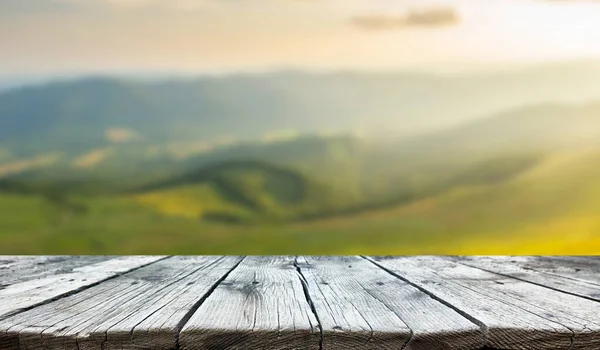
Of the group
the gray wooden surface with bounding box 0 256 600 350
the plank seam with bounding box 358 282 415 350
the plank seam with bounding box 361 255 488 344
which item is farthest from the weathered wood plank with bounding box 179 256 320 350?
the plank seam with bounding box 361 255 488 344

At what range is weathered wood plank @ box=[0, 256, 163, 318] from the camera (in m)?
1.01

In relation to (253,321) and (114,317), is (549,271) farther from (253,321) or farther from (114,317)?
(114,317)

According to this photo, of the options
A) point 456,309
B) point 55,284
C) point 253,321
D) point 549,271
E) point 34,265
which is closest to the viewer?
point 253,321

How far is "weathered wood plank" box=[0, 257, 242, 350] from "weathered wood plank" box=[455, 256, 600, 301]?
0.73m

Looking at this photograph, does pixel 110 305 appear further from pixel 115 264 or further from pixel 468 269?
pixel 468 269

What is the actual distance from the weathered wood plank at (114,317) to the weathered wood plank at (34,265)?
272 millimetres

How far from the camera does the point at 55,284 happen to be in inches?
48.6

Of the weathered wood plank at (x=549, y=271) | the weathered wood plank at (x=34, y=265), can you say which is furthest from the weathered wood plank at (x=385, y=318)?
the weathered wood plank at (x=34, y=265)

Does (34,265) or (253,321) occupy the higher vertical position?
(34,265)

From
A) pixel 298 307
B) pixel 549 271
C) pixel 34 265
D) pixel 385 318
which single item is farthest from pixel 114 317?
pixel 549 271

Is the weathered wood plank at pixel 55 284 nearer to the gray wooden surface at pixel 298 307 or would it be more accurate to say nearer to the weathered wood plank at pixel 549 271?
the gray wooden surface at pixel 298 307

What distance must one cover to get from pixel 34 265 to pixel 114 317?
3.02 feet

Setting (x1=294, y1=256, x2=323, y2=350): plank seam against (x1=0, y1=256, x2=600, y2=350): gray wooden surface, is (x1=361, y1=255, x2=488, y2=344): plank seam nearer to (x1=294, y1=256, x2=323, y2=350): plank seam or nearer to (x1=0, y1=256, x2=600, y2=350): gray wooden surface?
(x1=0, y1=256, x2=600, y2=350): gray wooden surface

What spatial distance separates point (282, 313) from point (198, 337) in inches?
6.1
